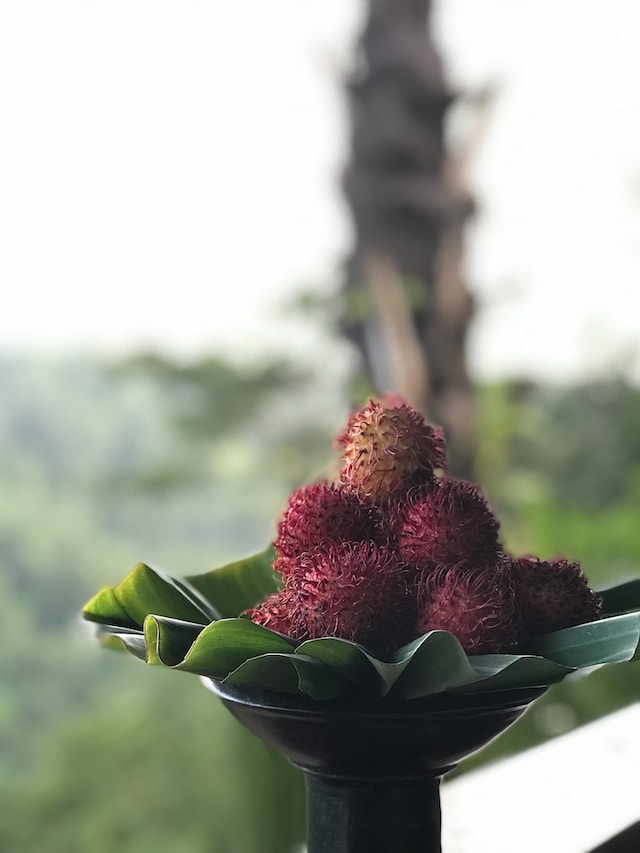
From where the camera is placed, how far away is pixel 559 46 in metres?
2.82

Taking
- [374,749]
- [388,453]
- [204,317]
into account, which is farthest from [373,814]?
[204,317]

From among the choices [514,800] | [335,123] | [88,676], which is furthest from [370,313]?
[514,800]

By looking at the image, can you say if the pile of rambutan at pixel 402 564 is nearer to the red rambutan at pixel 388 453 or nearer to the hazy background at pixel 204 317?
the red rambutan at pixel 388 453

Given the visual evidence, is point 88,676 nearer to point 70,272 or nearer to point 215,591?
point 70,272

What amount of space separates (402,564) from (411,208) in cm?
207

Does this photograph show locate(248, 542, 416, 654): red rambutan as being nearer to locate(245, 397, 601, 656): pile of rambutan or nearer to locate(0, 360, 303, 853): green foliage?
locate(245, 397, 601, 656): pile of rambutan

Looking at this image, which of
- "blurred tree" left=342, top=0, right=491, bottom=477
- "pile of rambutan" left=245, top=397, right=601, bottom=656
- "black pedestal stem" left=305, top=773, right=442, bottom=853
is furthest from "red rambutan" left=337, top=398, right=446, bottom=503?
"blurred tree" left=342, top=0, right=491, bottom=477

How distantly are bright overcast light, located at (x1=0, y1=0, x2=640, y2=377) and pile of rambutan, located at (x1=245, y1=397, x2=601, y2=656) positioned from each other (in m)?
2.04

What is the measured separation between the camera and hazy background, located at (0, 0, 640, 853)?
99.0 inches

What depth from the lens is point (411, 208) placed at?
240cm

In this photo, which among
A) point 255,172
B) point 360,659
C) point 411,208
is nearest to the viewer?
point 360,659

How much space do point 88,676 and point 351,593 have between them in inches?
97.7

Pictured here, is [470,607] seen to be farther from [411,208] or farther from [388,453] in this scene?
[411,208]

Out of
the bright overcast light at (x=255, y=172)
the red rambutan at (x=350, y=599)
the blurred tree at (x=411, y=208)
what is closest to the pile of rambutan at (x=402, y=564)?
the red rambutan at (x=350, y=599)
